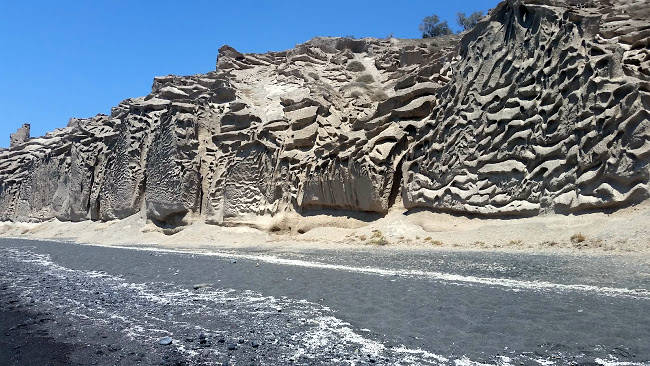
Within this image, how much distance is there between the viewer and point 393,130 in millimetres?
19984

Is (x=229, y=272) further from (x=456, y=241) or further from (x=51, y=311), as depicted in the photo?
(x=456, y=241)

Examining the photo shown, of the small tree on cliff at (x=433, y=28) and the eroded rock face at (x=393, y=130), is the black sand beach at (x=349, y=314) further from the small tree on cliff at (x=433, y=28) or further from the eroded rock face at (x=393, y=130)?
the small tree on cliff at (x=433, y=28)

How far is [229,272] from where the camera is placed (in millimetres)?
11812

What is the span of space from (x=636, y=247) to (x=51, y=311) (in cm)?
1088

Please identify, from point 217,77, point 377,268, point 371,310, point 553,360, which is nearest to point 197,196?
point 217,77

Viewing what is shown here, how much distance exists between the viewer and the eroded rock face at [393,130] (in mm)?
13352

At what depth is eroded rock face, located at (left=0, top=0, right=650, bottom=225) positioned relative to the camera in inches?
526

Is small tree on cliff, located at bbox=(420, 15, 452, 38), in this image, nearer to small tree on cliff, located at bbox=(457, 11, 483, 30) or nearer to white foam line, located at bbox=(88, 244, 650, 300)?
small tree on cliff, located at bbox=(457, 11, 483, 30)

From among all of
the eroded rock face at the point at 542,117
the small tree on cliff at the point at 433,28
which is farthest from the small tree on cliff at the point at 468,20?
the eroded rock face at the point at 542,117

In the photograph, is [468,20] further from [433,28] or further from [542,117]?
[542,117]

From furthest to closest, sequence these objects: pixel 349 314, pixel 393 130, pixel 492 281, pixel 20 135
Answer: pixel 20 135, pixel 393 130, pixel 492 281, pixel 349 314

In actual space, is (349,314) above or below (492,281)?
below

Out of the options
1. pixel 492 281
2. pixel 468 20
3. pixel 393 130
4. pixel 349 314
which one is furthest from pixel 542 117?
pixel 468 20

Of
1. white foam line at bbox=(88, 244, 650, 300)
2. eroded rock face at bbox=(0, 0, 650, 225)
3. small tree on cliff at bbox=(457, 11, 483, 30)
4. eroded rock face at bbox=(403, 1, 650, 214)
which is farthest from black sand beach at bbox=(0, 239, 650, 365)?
small tree on cliff at bbox=(457, 11, 483, 30)
